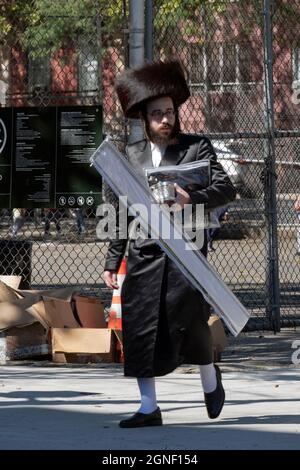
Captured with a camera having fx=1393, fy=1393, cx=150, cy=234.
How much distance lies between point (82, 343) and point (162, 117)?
337cm

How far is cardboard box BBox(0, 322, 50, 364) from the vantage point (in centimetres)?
1052

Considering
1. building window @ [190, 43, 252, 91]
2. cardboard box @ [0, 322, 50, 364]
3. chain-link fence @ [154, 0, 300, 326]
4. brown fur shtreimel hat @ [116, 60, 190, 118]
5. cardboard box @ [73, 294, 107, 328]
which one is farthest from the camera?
building window @ [190, 43, 252, 91]

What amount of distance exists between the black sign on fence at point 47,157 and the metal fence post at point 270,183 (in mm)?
1893

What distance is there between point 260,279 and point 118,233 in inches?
415

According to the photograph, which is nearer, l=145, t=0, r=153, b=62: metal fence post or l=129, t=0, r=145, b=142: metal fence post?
l=129, t=0, r=145, b=142: metal fence post

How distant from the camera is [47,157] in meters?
11.4

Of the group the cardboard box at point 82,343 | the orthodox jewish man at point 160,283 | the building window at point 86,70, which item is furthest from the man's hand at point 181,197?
the building window at point 86,70

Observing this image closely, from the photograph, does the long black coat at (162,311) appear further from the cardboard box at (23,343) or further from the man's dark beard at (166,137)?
the cardboard box at (23,343)

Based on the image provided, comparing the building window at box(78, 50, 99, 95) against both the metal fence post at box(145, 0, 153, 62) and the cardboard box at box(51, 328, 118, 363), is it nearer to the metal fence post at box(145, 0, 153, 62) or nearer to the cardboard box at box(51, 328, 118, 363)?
the metal fence post at box(145, 0, 153, 62)

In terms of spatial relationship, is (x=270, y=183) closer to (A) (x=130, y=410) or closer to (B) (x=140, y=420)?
(A) (x=130, y=410)

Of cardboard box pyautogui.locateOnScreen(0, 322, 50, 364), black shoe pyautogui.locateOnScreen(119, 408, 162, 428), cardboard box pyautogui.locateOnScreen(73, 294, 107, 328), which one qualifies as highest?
black shoe pyautogui.locateOnScreen(119, 408, 162, 428)

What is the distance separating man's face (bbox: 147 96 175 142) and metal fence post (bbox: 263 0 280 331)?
4942mm

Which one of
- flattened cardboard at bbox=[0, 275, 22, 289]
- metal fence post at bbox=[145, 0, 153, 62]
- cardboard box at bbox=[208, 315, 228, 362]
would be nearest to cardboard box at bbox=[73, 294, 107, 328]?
flattened cardboard at bbox=[0, 275, 22, 289]

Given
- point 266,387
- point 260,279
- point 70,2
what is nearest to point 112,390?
point 266,387
